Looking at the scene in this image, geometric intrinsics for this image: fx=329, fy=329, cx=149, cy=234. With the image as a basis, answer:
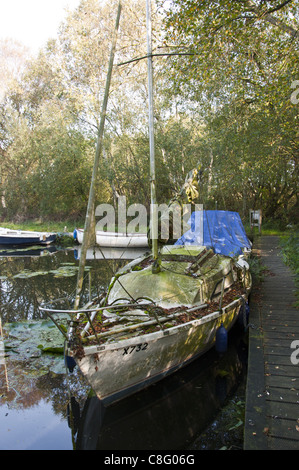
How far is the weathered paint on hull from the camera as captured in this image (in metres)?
4.50

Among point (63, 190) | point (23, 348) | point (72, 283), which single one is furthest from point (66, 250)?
point (23, 348)

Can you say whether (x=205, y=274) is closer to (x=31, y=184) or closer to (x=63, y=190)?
(x=63, y=190)

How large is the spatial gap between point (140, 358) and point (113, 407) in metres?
0.93

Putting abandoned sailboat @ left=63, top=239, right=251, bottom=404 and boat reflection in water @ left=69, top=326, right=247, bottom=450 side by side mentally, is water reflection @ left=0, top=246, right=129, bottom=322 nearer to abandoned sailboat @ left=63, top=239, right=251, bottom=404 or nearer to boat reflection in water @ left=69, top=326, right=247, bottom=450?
abandoned sailboat @ left=63, top=239, right=251, bottom=404

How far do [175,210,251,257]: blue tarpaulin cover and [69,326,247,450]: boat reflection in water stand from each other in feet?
15.9

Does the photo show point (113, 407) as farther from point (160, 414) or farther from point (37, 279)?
point (37, 279)

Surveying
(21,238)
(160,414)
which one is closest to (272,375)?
(160,414)

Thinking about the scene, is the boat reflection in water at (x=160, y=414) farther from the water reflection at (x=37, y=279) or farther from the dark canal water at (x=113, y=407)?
the water reflection at (x=37, y=279)

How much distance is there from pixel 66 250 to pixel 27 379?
1696 cm

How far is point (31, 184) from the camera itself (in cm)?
3031

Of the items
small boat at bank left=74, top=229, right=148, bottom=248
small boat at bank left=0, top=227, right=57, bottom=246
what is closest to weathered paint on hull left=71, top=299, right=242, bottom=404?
small boat at bank left=74, top=229, right=148, bottom=248

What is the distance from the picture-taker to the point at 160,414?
16.6 feet

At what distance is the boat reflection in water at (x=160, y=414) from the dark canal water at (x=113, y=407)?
0.01m

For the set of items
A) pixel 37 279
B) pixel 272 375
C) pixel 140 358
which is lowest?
pixel 37 279
